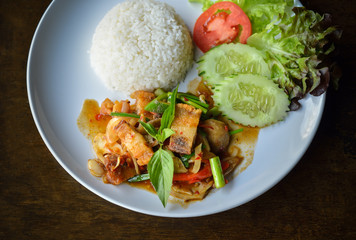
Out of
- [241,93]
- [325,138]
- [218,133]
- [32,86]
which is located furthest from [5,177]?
[325,138]

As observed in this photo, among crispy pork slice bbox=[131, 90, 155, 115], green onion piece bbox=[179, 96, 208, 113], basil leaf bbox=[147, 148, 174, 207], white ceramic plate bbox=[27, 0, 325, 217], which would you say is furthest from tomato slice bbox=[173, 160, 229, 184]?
crispy pork slice bbox=[131, 90, 155, 115]

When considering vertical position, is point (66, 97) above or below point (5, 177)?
above

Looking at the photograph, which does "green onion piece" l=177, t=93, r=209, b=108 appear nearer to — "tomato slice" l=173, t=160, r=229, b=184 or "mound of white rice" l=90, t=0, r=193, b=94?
"mound of white rice" l=90, t=0, r=193, b=94

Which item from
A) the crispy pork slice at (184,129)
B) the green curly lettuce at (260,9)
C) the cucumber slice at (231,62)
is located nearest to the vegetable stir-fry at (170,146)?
the crispy pork slice at (184,129)

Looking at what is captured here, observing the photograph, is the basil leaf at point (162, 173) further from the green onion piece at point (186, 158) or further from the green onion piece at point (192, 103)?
the green onion piece at point (192, 103)

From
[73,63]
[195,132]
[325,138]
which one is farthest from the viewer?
[73,63]

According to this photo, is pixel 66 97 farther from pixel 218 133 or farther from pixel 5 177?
pixel 218 133
